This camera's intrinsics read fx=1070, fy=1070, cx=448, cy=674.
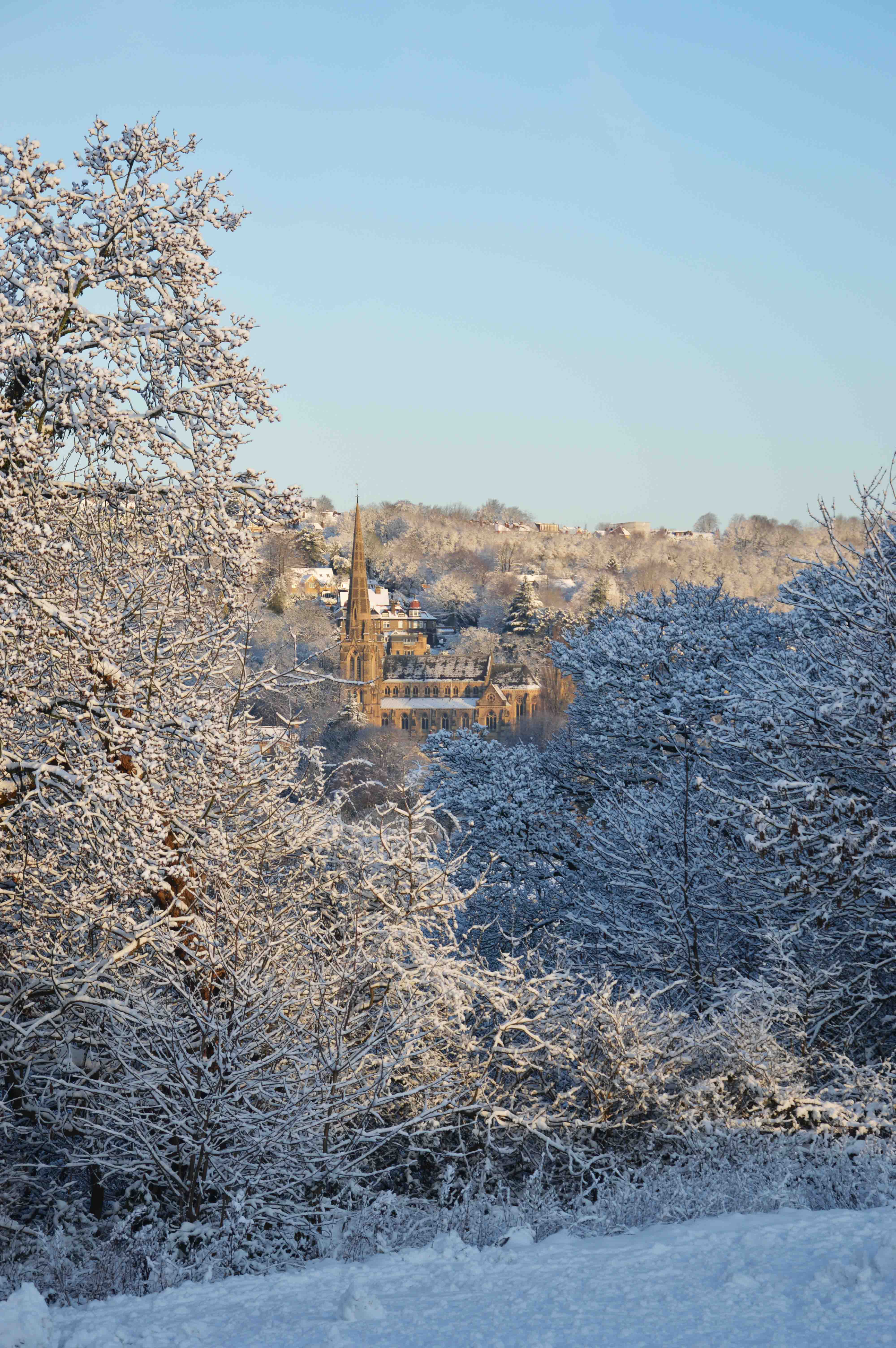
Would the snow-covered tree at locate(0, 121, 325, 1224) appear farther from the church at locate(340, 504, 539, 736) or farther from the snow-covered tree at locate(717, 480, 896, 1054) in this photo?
the church at locate(340, 504, 539, 736)

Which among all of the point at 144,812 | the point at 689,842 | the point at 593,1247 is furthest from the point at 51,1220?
the point at 689,842

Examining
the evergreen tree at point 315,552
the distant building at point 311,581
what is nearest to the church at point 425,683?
the distant building at point 311,581

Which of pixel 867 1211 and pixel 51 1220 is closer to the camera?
pixel 867 1211

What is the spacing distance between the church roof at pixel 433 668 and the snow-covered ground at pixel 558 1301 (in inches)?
3172

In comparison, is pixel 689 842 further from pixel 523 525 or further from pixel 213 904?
pixel 523 525

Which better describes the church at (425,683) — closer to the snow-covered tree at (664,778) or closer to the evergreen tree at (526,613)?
the evergreen tree at (526,613)

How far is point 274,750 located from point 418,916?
171 cm

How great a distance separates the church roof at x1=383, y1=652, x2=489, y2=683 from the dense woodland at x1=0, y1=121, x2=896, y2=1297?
75315mm

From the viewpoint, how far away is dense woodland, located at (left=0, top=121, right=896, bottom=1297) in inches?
229

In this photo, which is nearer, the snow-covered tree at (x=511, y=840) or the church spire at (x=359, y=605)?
the snow-covered tree at (x=511, y=840)

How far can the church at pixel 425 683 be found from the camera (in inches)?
3174

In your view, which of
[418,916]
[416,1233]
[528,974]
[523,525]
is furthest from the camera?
[523,525]

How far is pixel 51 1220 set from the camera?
6.55 m

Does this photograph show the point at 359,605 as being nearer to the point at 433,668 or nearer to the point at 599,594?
the point at 433,668
